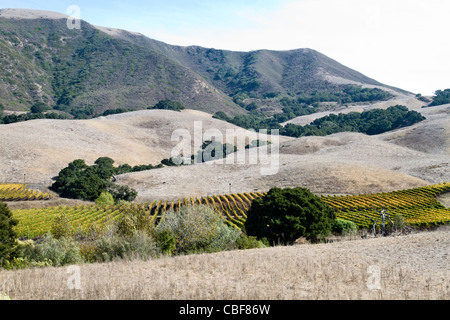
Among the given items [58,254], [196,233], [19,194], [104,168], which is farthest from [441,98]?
[58,254]

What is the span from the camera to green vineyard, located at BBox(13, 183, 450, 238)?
33403 millimetres

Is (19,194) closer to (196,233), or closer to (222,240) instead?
(196,233)

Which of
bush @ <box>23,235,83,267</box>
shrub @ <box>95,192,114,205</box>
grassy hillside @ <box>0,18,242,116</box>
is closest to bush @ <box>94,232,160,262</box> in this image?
bush @ <box>23,235,83,267</box>

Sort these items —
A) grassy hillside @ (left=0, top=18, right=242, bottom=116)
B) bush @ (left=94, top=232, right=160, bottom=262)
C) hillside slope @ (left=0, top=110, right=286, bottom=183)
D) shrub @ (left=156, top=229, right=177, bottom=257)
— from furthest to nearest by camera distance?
grassy hillside @ (left=0, top=18, right=242, bottom=116), hillside slope @ (left=0, top=110, right=286, bottom=183), shrub @ (left=156, top=229, right=177, bottom=257), bush @ (left=94, top=232, right=160, bottom=262)

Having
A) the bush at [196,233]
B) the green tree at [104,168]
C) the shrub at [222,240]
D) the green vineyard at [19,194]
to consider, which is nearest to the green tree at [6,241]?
the bush at [196,233]

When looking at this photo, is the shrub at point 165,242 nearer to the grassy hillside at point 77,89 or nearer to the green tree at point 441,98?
the grassy hillside at point 77,89

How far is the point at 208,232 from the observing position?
21.7 m

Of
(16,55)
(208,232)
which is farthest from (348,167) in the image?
(16,55)

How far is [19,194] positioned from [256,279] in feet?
166

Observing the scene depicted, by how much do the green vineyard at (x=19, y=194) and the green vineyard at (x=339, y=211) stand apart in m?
9.44

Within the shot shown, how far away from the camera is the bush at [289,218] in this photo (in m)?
27.2

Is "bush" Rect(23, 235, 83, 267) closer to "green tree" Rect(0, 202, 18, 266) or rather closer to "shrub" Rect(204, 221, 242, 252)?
"green tree" Rect(0, 202, 18, 266)

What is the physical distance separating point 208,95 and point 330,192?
152m

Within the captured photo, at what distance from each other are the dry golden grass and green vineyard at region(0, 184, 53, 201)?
42.8 meters
